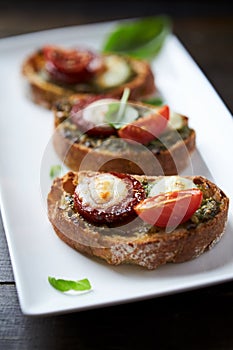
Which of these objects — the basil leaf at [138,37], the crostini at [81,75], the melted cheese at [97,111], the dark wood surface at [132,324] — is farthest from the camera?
the basil leaf at [138,37]

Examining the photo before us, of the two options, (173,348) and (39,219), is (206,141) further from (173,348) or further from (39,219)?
(173,348)

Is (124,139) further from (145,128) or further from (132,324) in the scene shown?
(132,324)

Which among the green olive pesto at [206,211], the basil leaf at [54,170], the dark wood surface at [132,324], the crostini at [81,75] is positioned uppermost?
the crostini at [81,75]

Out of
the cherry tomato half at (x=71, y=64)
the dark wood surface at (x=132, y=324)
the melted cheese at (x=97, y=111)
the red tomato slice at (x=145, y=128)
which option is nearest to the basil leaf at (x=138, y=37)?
the cherry tomato half at (x=71, y=64)

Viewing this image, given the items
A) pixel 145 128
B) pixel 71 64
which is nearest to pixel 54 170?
pixel 145 128

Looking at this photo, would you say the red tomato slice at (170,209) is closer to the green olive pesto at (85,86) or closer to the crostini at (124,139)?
the crostini at (124,139)

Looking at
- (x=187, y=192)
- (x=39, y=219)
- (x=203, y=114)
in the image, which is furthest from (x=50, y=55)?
(x=187, y=192)
